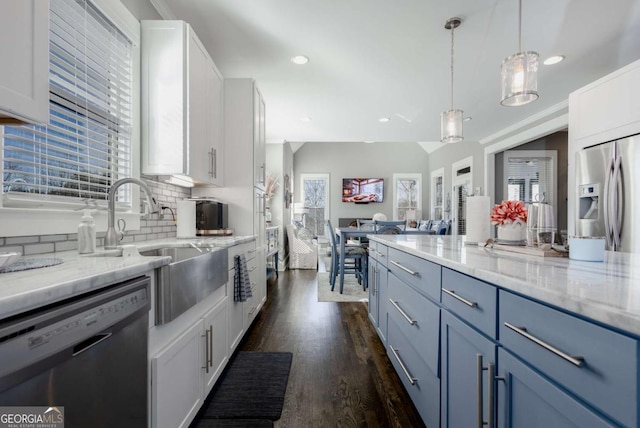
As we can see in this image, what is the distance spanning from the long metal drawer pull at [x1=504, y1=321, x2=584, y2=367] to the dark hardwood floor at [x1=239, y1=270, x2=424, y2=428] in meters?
1.08

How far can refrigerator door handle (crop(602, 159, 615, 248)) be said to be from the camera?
8.59 ft

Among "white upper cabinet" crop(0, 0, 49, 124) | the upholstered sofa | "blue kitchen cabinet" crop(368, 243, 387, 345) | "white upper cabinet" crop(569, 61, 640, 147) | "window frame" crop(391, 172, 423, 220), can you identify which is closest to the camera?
"white upper cabinet" crop(0, 0, 49, 124)

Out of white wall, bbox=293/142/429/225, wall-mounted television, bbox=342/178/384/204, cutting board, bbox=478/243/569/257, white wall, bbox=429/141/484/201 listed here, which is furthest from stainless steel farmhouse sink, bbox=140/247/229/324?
wall-mounted television, bbox=342/178/384/204

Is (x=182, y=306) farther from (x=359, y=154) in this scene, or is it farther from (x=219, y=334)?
(x=359, y=154)

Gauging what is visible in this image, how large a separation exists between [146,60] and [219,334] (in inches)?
75.3

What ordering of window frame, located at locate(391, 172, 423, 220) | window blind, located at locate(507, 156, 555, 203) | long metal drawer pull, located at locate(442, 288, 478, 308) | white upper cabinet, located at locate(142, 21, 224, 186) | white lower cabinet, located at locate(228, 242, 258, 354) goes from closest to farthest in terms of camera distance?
1. long metal drawer pull, located at locate(442, 288, 478, 308)
2. white upper cabinet, located at locate(142, 21, 224, 186)
3. white lower cabinet, located at locate(228, 242, 258, 354)
4. window blind, located at locate(507, 156, 555, 203)
5. window frame, located at locate(391, 172, 423, 220)

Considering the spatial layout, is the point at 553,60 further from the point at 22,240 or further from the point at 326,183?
the point at 326,183

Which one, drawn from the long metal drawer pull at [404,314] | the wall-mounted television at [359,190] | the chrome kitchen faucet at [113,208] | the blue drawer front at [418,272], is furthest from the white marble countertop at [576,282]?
the wall-mounted television at [359,190]

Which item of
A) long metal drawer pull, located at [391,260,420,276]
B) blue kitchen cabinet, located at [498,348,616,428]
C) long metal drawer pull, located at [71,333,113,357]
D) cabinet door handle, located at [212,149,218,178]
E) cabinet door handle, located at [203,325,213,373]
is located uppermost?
cabinet door handle, located at [212,149,218,178]

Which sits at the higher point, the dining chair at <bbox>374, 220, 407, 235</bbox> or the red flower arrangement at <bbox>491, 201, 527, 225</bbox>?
the red flower arrangement at <bbox>491, 201, 527, 225</bbox>

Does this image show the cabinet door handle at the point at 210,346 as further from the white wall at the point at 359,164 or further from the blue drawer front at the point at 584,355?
the white wall at the point at 359,164

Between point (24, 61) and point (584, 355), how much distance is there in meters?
1.67

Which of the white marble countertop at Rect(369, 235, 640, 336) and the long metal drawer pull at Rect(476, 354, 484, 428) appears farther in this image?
the long metal drawer pull at Rect(476, 354, 484, 428)

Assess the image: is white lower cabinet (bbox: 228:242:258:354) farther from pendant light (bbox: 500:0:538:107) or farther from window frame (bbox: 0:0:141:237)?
pendant light (bbox: 500:0:538:107)
